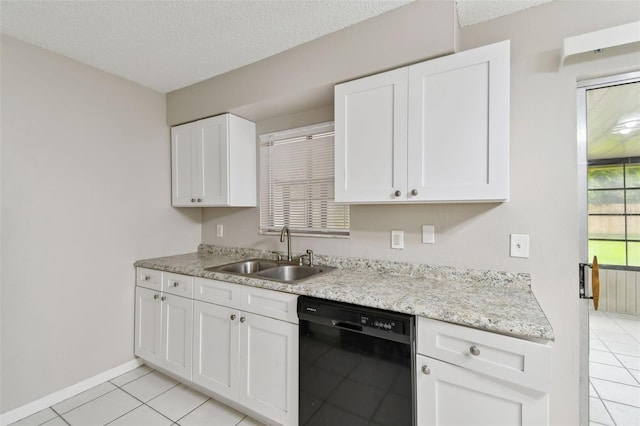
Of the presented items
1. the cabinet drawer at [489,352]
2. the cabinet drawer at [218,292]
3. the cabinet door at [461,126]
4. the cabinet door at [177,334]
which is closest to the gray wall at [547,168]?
the cabinet door at [461,126]

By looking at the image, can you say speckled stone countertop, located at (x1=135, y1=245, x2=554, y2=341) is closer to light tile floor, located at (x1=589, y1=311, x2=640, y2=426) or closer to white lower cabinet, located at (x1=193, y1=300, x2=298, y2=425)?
white lower cabinet, located at (x1=193, y1=300, x2=298, y2=425)

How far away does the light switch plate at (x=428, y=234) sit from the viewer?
1.79m

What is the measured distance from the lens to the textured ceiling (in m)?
1.54

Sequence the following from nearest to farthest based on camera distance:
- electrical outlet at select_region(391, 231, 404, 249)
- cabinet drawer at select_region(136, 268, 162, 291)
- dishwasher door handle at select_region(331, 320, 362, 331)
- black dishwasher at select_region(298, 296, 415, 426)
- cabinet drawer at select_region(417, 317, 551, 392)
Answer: cabinet drawer at select_region(417, 317, 551, 392)
black dishwasher at select_region(298, 296, 415, 426)
dishwasher door handle at select_region(331, 320, 362, 331)
electrical outlet at select_region(391, 231, 404, 249)
cabinet drawer at select_region(136, 268, 162, 291)

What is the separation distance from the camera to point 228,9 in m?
1.58

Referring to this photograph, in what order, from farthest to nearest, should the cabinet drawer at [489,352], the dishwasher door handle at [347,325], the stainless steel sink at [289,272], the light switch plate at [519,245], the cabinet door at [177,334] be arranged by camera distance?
the stainless steel sink at [289,272] → the cabinet door at [177,334] → the light switch plate at [519,245] → the dishwasher door handle at [347,325] → the cabinet drawer at [489,352]

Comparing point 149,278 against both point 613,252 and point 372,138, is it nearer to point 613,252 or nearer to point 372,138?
point 372,138

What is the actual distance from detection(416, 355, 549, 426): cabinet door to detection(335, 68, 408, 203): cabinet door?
86 centimetres

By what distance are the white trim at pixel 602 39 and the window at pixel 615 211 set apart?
550mm

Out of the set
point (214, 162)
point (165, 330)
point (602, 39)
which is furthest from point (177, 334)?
point (602, 39)

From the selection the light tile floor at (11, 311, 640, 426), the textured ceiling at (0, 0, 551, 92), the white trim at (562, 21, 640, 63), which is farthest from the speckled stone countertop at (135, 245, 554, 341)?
the textured ceiling at (0, 0, 551, 92)

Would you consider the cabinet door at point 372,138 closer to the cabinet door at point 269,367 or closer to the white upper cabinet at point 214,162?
the cabinet door at point 269,367

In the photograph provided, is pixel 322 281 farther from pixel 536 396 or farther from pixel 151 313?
pixel 151 313

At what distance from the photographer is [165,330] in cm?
217
